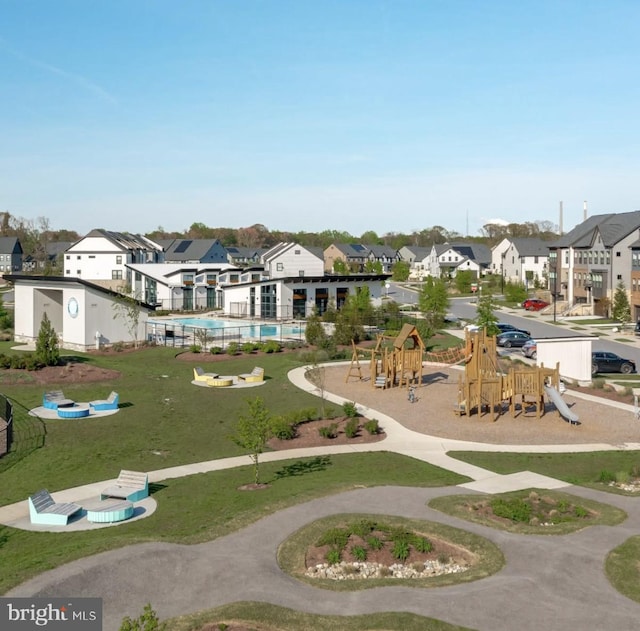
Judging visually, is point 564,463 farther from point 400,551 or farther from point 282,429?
point 400,551

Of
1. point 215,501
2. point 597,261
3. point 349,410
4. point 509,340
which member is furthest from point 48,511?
point 597,261

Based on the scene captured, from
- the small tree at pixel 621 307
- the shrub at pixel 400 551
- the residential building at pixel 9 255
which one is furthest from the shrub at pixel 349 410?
the residential building at pixel 9 255

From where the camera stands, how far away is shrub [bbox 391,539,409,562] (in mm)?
16808

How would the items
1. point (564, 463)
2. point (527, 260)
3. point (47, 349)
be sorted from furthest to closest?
point (527, 260) → point (47, 349) → point (564, 463)

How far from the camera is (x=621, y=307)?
67062 mm

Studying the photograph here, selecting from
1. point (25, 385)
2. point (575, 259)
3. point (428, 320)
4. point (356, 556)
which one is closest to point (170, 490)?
point (356, 556)

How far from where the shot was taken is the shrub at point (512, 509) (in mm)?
19344

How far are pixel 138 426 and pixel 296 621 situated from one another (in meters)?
18.2

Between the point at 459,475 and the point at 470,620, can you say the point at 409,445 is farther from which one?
the point at 470,620

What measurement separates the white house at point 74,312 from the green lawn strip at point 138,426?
222 inches

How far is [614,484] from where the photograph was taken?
22.8 meters

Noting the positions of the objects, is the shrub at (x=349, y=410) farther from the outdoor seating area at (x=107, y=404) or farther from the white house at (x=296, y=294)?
the white house at (x=296, y=294)

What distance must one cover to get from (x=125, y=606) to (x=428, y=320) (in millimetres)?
51886

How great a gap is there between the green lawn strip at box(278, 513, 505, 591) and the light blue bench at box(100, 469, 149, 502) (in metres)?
5.67
